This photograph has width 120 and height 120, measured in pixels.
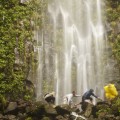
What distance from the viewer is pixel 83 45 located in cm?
2350

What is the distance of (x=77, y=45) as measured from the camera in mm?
23375

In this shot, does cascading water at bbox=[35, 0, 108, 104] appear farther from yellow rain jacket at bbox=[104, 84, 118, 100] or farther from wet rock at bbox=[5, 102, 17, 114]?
wet rock at bbox=[5, 102, 17, 114]

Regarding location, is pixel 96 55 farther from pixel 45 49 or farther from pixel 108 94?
pixel 108 94

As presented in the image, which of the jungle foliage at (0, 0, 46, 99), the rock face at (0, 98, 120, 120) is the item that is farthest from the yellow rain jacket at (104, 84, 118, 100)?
the jungle foliage at (0, 0, 46, 99)

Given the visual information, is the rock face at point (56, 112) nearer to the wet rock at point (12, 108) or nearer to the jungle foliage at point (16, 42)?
the wet rock at point (12, 108)

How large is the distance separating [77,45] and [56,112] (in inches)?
320

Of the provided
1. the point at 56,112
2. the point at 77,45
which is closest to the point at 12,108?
the point at 56,112

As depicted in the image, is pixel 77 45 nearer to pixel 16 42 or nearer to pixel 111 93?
pixel 16 42

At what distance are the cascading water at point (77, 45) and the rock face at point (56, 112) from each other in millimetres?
4437

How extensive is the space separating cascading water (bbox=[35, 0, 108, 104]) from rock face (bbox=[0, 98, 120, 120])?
14.6 feet

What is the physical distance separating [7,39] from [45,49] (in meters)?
2.82

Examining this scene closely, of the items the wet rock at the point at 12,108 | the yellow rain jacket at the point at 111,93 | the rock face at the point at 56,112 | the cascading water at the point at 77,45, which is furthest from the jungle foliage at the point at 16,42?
the yellow rain jacket at the point at 111,93

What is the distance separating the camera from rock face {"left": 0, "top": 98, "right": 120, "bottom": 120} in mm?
16031

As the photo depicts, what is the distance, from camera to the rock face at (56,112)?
16.0m
